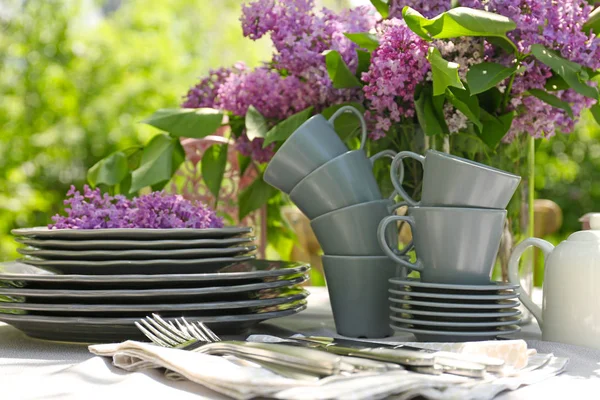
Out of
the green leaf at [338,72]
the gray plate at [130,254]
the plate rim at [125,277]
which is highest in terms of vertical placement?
the green leaf at [338,72]

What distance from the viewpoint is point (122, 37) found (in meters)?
5.44

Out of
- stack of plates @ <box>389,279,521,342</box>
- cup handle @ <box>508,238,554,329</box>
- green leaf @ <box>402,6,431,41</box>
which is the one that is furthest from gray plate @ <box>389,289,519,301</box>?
green leaf @ <box>402,6,431,41</box>

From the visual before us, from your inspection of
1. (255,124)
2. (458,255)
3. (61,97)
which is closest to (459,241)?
(458,255)

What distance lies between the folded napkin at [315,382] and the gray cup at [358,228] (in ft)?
0.94

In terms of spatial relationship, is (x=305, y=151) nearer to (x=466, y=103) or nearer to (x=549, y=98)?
(x=466, y=103)

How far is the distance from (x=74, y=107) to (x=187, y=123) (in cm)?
374

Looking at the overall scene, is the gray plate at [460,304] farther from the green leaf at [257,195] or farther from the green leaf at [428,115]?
the green leaf at [257,195]

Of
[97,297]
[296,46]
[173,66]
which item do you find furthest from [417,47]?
[173,66]

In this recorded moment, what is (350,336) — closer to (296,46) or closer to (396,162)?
(396,162)

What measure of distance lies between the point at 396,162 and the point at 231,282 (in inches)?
9.8

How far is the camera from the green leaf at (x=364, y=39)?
982 mm

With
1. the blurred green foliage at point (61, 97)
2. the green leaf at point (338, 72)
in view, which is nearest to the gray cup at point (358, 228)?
the green leaf at point (338, 72)

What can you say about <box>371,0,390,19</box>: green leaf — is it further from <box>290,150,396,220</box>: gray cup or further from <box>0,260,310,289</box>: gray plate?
<box>0,260,310,289</box>: gray plate

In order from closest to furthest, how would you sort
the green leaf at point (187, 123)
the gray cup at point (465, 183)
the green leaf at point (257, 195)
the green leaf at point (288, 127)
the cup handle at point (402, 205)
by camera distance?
the gray cup at point (465, 183) < the cup handle at point (402, 205) < the green leaf at point (288, 127) < the green leaf at point (187, 123) < the green leaf at point (257, 195)
